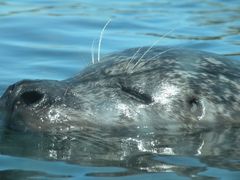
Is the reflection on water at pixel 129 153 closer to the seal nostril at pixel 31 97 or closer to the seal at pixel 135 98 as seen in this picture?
the seal at pixel 135 98

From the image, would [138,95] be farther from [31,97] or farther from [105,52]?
[105,52]

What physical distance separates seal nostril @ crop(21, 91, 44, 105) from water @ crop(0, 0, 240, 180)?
0.24 m

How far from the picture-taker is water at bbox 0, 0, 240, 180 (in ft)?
17.7

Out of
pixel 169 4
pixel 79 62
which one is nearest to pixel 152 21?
pixel 169 4

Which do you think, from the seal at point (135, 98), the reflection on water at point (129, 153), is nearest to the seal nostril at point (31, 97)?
the seal at point (135, 98)

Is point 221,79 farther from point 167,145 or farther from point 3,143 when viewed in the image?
point 3,143

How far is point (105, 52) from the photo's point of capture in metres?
10.1

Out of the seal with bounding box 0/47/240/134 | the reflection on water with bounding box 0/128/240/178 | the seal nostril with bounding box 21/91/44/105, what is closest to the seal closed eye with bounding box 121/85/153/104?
the seal with bounding box 0/47/240/134

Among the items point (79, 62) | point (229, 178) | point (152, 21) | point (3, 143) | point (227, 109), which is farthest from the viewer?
point (152, 21)

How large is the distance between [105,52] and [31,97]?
14.1 ft

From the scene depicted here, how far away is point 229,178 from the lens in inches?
206

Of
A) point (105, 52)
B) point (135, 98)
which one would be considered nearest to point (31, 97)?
point (135, 98)

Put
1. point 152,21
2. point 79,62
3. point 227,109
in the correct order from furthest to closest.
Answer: point 152,21 → point 79,62 → point 227,109

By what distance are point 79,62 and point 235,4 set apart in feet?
15.8
